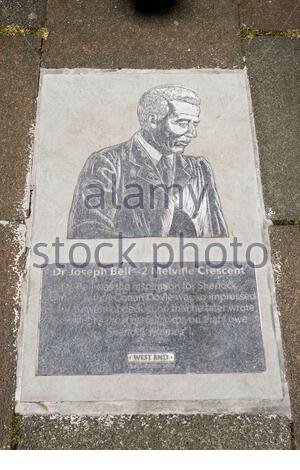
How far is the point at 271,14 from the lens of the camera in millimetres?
3707

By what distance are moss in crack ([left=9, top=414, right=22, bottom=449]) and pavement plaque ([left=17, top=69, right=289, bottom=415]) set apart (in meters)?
0.05

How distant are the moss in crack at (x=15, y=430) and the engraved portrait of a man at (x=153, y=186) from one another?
1.08 m

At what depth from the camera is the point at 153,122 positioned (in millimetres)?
3156

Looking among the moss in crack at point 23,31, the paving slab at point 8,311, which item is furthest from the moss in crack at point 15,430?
the moss in crack at point 23,31

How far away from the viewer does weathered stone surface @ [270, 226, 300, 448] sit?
2.58m

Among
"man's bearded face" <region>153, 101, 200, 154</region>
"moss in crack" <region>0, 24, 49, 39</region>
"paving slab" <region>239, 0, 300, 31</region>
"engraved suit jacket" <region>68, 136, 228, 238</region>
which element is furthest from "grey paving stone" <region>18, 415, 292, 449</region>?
"paving slab" <region>239, 0, 300, 31</region>

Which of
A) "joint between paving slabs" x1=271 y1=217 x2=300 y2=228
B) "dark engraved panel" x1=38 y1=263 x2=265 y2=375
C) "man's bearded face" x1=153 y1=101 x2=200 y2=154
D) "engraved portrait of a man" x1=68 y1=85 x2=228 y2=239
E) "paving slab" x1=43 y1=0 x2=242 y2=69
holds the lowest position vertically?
"dark engraved panel" x1=38 y1=263 x2=265 y2=375

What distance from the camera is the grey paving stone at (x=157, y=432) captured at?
2.46m

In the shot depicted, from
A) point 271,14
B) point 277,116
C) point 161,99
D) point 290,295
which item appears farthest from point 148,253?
point 271,14

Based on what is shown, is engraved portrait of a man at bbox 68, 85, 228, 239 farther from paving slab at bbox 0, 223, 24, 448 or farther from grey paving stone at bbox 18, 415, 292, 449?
grey paving stone at bbox 18, 415, 292, 449

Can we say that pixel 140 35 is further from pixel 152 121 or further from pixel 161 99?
pixel 152 121

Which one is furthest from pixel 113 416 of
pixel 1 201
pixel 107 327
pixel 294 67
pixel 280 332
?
pixel 294 67

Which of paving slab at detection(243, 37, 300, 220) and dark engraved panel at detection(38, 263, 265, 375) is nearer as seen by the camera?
dark engraved panel at detection(38, 263, 265, 375)

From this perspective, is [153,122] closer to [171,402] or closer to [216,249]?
[216,249]
